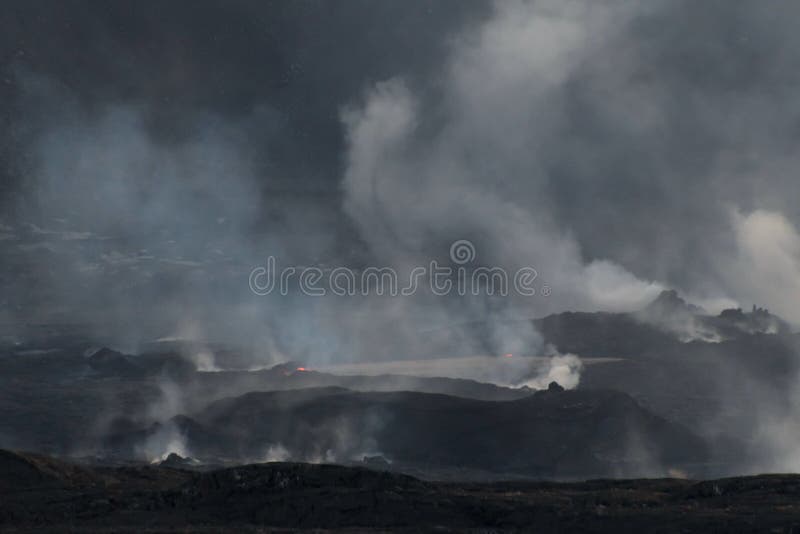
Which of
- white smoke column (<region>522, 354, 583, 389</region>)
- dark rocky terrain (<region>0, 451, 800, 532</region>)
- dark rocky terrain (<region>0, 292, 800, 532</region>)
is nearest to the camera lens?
dark rocky terrain (<region>0, 451, 800, 532</region>)

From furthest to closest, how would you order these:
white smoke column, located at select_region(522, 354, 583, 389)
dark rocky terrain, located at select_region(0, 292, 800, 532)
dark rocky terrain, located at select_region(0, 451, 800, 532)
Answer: white smoke column, located at select_region(522, 354, 583, 389) < dark rocky terrain, located at select_region(0, 292, 800, 532) < dark rocky terrain, located at select_region(0, 451, 800, 532)

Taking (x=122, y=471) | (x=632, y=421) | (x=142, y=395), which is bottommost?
(x=122, y=471)

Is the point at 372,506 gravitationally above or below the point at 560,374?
below

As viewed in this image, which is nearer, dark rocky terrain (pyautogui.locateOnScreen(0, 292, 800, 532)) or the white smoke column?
dark rocky terrain (pyautogui.locateOnScreen(0, 292, 800, 532))

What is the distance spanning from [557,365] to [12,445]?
91173mm

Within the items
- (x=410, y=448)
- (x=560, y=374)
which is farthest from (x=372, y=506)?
(x=560, y=374)

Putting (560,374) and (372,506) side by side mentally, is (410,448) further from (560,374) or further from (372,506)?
(372,506)

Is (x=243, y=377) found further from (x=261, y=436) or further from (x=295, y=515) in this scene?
(x=295, y=515)

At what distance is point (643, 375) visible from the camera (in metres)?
180

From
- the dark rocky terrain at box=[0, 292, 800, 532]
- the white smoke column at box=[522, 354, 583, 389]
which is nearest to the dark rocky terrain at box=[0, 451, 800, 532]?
the dark rocky terrain at box=[0, 292, 800, 532]

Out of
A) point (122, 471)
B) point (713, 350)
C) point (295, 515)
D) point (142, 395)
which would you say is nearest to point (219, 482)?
point (295, 515)

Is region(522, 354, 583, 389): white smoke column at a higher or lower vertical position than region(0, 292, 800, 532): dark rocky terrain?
higher

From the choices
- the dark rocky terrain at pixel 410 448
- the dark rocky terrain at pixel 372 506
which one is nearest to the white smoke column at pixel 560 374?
the dark rocky terrain at pixel 410 448

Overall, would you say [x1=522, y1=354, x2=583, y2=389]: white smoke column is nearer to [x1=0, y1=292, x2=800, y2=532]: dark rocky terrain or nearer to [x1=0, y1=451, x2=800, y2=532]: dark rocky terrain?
[x1=0, y1=292, x2=800, y2=532]: dark rocky terrain
